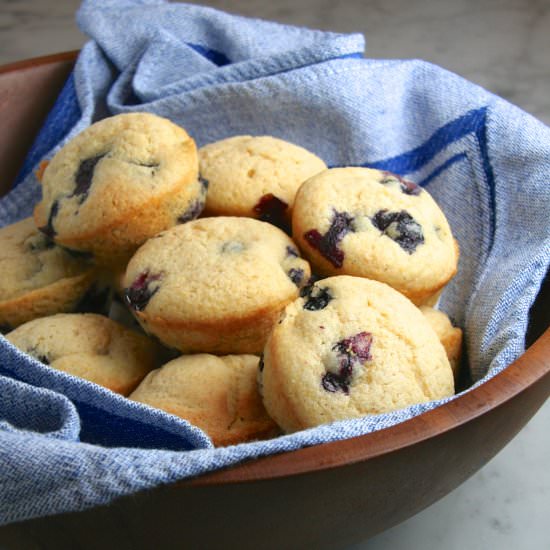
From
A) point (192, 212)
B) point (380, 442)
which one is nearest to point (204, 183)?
Result: point (192, 212)

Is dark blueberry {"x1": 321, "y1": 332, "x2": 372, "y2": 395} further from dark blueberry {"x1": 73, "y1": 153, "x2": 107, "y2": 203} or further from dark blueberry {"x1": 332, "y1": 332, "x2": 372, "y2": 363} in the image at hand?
dark blueberry {"x1": 73, "y1": 153, "x2": 107, "y2": 203}

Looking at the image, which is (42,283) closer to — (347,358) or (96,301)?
(96,301)

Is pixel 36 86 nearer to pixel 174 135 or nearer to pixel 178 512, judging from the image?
pixel 174 135

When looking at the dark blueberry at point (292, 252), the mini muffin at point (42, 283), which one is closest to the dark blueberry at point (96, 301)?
the mini muffin at point (42, 283)

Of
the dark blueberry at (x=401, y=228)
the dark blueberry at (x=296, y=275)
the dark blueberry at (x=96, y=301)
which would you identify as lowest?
the dark blueberry at (x=96, y=301)

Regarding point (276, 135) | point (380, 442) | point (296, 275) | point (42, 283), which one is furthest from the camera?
point (276, 135)

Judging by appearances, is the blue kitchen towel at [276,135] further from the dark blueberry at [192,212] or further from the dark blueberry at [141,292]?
the dark blueberry at [192,212]

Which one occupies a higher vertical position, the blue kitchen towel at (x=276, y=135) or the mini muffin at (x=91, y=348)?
the blue kitchen towel at (x=276, y=135)
